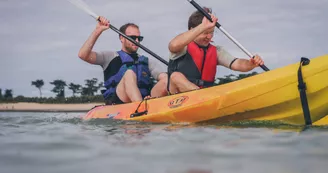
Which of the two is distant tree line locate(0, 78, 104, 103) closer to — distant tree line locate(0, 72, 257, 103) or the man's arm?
distant tree line locate(0, 72, 257, 103)

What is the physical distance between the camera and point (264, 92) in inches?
183

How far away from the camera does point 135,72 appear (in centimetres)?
710

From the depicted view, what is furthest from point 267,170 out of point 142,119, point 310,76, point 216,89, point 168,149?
point 142,119

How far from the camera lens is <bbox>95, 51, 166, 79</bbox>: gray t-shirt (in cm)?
709

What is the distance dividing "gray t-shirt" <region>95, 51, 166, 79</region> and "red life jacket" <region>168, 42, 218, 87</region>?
1302 mm

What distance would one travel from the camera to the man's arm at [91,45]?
6712 millimetres

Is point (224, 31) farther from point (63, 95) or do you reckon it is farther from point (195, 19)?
point (63, 95)

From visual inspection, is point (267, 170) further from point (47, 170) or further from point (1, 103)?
point (1, 103)

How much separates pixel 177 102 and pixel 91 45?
2.13 metres

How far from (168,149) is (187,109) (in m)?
2.48

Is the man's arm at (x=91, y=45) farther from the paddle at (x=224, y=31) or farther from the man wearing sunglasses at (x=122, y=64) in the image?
the paddle at (x=224, y=31)

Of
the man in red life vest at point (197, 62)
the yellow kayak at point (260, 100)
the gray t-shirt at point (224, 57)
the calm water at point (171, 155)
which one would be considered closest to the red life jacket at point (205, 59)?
the man in red life vest at point (197, 62)

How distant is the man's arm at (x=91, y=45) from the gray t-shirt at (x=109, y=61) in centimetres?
12

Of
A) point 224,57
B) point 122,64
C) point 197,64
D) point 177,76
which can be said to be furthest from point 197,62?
point 122,64
